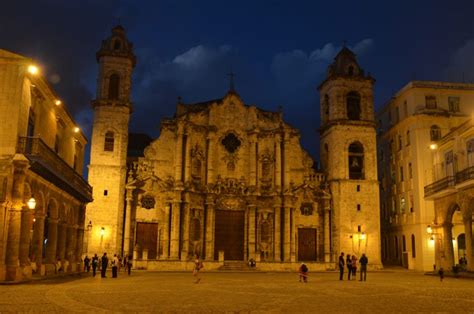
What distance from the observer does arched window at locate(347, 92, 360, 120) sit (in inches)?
1922

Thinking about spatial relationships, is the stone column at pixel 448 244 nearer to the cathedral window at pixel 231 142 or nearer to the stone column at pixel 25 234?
the cathedral window at pixel 231 142

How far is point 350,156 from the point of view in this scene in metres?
47.6

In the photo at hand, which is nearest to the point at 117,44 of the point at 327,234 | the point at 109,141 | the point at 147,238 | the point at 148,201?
the point at 109,141

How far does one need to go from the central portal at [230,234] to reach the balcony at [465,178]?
1866cm

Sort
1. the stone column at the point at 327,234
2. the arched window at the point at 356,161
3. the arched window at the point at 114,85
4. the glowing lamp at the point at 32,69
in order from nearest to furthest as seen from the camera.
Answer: the glowing lamp at the point at 32,69 < the stone column at the point at 327,234 < the arched window at the point at 114,85 < the arched window at the point at 356,161

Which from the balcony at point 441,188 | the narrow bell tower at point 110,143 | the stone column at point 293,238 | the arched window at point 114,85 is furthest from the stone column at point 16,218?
the balcony at point 441,188

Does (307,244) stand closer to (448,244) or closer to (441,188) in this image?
(448,244)

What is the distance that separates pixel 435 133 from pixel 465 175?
45.1 feet

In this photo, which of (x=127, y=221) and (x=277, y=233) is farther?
(x=277, y=233)

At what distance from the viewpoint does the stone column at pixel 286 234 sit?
44.0 metres

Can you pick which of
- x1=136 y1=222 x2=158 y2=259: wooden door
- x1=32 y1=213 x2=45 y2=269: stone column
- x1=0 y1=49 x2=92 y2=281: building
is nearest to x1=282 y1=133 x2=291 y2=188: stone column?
x1=136 y1=222 x2=158 y2=259: wooden door

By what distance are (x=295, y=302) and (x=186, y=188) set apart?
2811cm

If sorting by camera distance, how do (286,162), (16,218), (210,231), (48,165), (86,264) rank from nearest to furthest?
(16,218)
(48,165)
(86,264)
(210,231)
(286,162)

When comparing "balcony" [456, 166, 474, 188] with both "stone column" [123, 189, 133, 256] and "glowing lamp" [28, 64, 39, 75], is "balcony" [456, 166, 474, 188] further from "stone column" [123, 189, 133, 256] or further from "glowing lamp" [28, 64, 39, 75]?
"glowing lamp" [28, 64, 39, 75]
